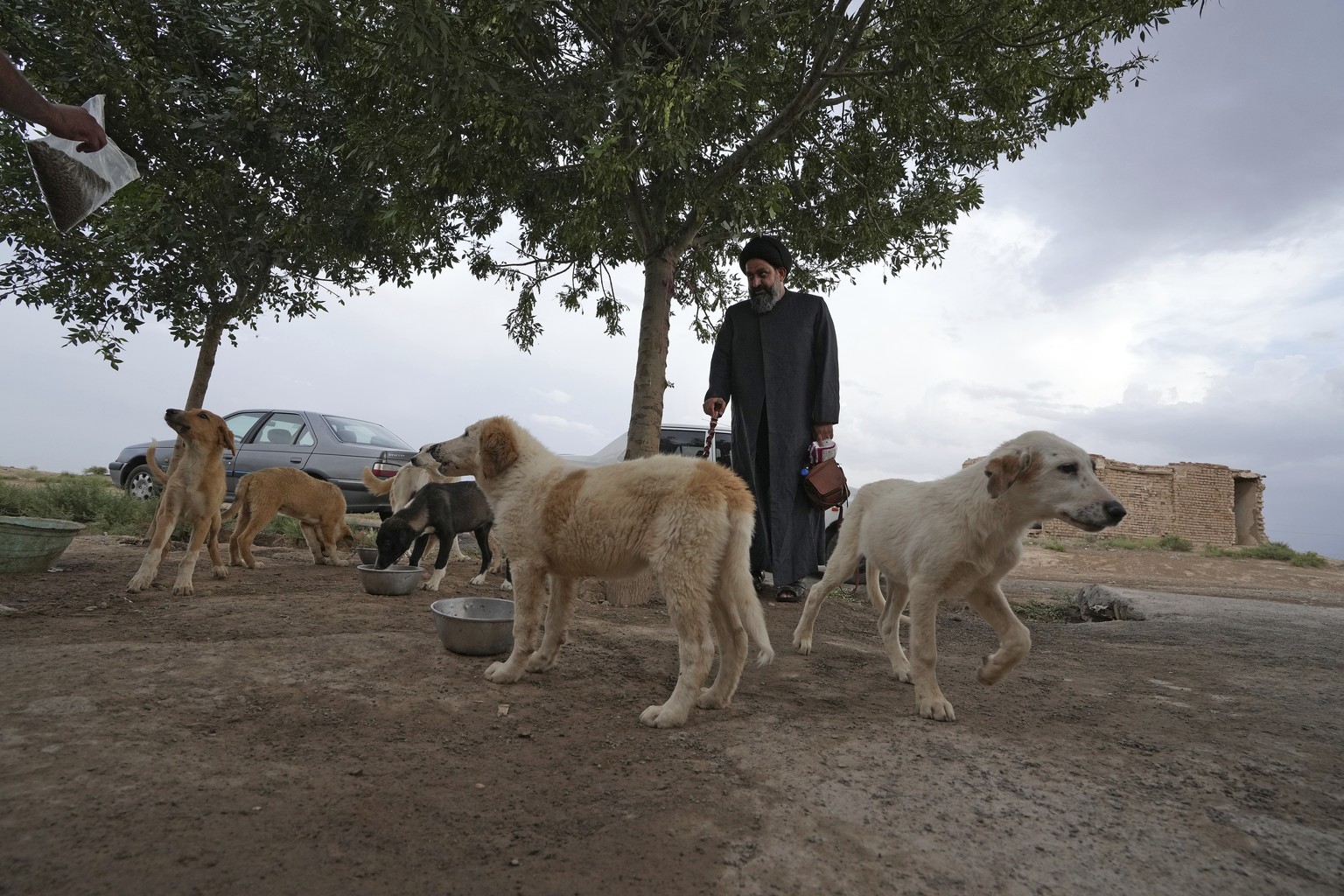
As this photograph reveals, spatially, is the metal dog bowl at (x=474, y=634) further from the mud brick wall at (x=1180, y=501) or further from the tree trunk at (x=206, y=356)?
the mud brick wall at (x=1180, y=501)

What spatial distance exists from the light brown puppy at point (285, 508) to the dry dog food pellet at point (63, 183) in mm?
3097

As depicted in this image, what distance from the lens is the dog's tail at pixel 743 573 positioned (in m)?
3.08

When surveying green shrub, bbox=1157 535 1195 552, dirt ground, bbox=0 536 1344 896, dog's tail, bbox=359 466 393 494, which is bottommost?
dirt ground, bbox=0 536 1344 896

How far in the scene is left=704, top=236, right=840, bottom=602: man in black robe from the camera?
18.4 ft

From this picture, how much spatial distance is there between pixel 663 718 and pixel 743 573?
2.44ft

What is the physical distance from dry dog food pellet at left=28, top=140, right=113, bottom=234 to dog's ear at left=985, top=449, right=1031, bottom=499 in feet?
16.6

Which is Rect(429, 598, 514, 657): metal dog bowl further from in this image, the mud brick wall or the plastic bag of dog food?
the mud brick wall

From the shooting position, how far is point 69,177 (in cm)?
373

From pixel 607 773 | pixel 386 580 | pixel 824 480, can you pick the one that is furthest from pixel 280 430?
pixel 607 773

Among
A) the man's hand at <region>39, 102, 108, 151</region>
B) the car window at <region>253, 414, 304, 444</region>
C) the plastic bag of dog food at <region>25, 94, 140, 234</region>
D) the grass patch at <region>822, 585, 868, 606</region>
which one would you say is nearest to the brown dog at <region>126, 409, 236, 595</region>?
the plastic bag of dog food at <region>25, 94, 140, 234</region>


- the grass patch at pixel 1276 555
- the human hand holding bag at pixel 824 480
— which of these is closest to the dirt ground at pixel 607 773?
the human hand holding bag at pixel 824 480

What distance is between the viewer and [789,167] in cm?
846

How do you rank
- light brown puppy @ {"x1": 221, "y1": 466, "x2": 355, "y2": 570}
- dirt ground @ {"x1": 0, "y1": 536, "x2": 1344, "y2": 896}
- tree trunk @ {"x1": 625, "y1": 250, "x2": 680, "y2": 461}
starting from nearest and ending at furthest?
dirt ground @ {"x1": 0, "y1": 536, "x2": 1344, "y2": 896} → light brown puppy @ {"x1": 221, "y1": 466, "x2": 355, "y2": 570} → tree trunk @ {"x1": 625, "y1": 250, "x2": 680, "y2": 461}

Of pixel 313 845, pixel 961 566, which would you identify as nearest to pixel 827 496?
pixel 961 566
